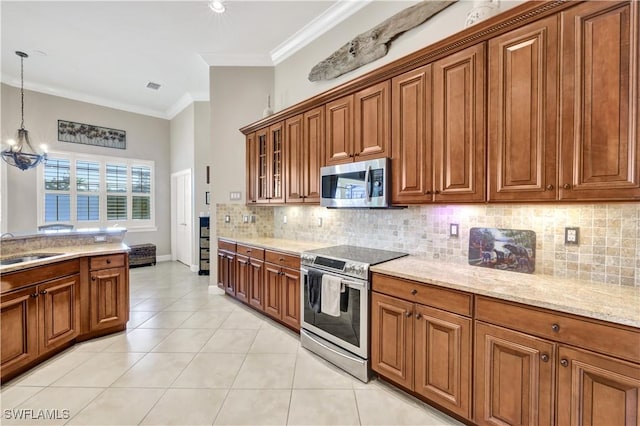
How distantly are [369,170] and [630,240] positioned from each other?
1697 millimetres

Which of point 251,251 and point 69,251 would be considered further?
point 251,251

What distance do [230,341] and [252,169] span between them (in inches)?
91.6

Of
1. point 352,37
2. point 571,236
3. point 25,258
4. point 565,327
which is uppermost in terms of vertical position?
point 352,37

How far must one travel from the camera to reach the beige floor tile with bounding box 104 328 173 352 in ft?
8.85

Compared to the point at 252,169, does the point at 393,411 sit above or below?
below

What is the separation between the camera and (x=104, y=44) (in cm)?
397

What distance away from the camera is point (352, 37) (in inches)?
126

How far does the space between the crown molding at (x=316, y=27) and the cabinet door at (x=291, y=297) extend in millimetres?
3008

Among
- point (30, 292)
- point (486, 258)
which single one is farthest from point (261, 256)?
point (486, 258)

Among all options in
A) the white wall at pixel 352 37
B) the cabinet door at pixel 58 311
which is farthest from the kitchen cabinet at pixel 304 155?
the cabinet door at pixel 58 311

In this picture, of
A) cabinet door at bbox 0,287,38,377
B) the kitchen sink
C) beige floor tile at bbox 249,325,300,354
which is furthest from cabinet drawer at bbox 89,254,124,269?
beige floor tile at bbox 249,325,300,354

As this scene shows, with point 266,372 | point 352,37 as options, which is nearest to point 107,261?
point 266,372

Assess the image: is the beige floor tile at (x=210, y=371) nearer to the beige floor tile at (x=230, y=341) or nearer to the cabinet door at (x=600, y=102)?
the beige floor tile at (x=230, y=341)

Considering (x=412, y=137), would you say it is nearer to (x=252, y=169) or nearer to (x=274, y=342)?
(x=274, y=342)
